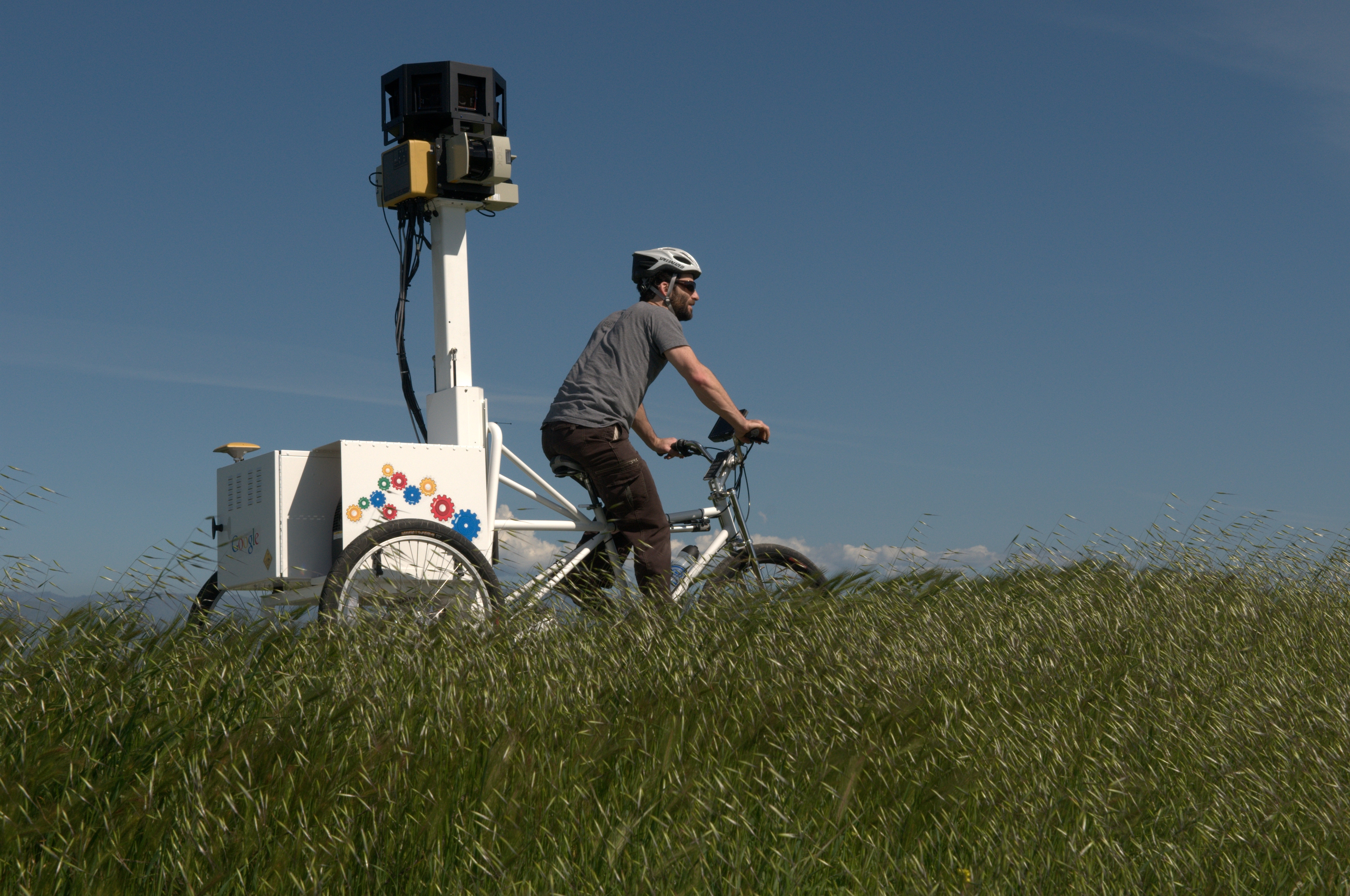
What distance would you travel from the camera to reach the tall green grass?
282 centimetres

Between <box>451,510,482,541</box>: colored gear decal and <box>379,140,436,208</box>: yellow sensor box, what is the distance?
84.6 inches

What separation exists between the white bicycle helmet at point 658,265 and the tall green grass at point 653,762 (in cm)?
220

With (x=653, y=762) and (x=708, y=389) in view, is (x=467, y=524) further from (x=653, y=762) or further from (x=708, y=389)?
(x=653, y=762)

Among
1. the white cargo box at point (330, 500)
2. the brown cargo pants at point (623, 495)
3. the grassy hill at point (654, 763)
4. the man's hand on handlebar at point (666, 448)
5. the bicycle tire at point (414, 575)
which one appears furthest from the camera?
the man's hand on handlebar at point (666, 448)

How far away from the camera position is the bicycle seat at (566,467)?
257 inches

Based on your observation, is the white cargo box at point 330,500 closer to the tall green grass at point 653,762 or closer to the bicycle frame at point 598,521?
the bicycle frame at point 598,521

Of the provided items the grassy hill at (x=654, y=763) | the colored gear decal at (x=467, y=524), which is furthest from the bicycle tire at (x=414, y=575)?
the grassy hill at (x=654, y=763)

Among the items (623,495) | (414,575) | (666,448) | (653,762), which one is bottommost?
(653,762)

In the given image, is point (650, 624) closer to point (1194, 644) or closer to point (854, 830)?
point (854, 830)

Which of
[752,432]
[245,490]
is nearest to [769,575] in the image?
[752,432]

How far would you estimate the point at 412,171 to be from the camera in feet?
23.8

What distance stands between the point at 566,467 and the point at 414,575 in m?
1.11

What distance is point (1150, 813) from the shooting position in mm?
3477

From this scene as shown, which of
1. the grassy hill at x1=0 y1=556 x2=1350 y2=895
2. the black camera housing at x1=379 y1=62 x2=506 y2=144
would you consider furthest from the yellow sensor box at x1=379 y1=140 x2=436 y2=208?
the grassy hill at x1=0 y1=556 x2=1350 y2=895
